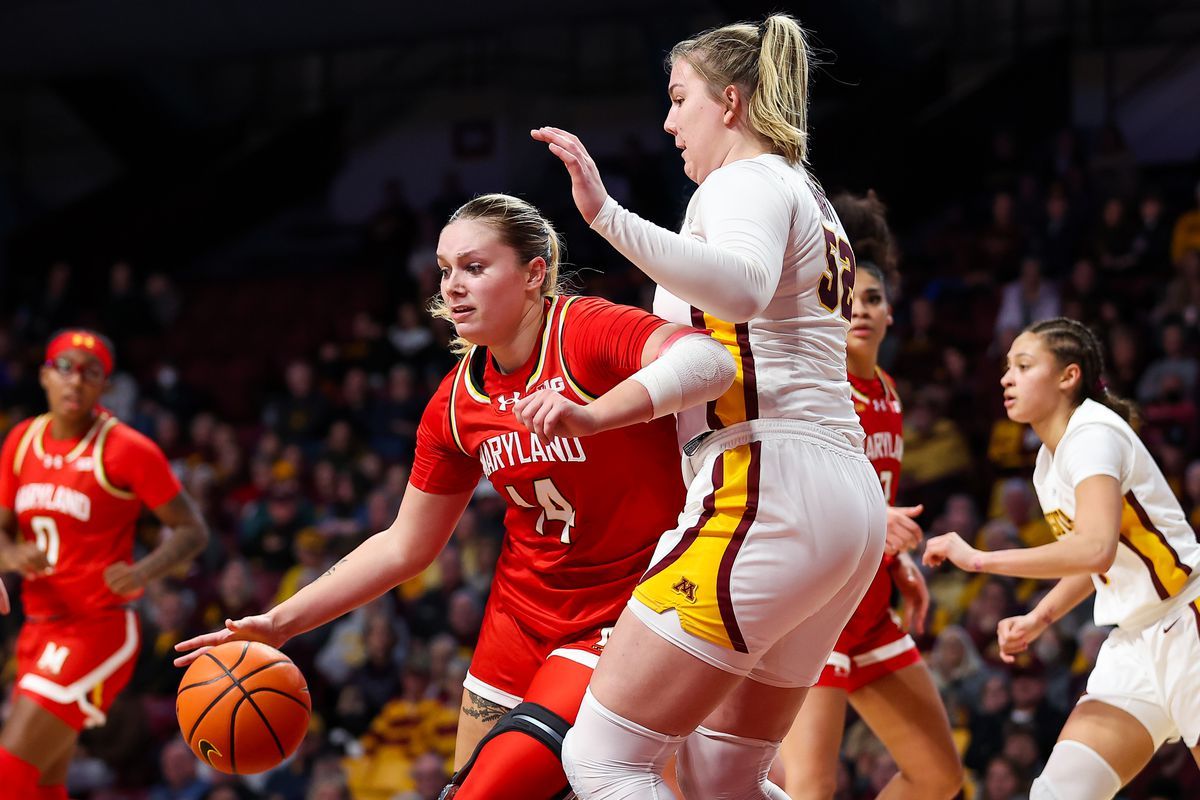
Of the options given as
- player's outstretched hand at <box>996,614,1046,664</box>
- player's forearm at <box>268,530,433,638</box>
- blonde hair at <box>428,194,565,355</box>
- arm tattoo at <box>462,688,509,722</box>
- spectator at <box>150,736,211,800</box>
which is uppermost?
blonde hair at <box>428,194,565,355</box>

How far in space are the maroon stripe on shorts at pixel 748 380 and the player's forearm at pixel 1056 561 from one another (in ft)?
4.23

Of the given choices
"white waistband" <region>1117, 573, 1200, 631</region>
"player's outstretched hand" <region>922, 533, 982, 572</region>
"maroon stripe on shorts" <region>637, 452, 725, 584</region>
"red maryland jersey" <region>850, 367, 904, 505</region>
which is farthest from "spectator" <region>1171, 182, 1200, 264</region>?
"maroon stripe on shorts" <region>637, 452, 725, 584</region>

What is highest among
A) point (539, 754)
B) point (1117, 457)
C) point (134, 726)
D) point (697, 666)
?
point (1117, 457)

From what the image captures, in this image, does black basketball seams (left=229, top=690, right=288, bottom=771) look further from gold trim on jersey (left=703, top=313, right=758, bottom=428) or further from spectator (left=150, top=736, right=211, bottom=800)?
spectator (left=150, top=736, right=211, bottom=800)

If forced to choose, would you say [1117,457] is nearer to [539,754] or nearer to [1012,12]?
[539,754]

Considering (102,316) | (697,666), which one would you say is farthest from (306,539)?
(697,666)

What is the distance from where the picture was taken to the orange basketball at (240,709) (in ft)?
11.9

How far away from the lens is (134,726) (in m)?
9.73

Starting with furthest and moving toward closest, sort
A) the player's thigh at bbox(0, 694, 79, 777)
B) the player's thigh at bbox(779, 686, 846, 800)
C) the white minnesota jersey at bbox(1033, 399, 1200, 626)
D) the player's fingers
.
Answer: the player's thigh at bbox(0, 694, 79, 777) → the player's thigh at bbox(779, 686, 846, 800) → the white minnesota jersey at bbox(1033, 399, 1200, 626) → the player's fingers

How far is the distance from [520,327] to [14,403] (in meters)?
11.1

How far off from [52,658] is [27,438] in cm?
103

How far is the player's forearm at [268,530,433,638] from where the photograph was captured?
374 centimetres

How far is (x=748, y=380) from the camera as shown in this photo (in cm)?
297

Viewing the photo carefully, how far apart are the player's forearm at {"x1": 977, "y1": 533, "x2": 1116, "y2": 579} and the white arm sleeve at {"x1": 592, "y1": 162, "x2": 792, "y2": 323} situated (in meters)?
1.48
